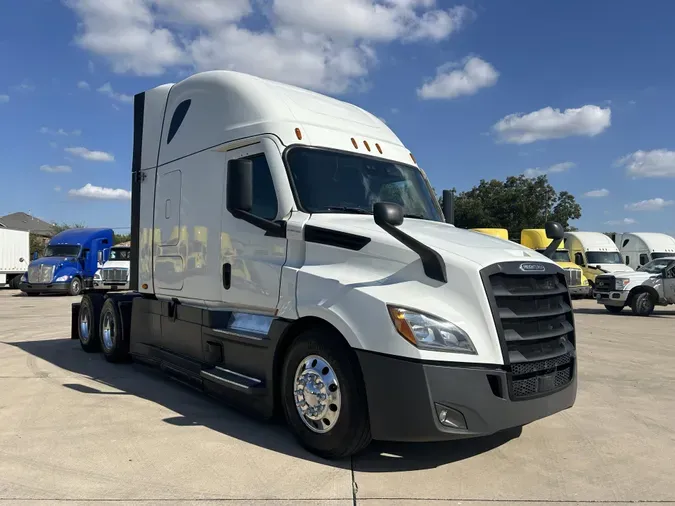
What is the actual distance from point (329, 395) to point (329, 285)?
831 mm

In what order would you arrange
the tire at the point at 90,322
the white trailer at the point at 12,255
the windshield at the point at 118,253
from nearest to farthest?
1. the tire at the point at 90,322
2. the windshield at the point at 118,253
3. the white trailer at the point at 12,255

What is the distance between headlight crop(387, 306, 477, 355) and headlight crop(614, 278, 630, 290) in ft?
52.7

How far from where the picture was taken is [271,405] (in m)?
4.81

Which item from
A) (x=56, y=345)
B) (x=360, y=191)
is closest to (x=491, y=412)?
(x=360, y=191)

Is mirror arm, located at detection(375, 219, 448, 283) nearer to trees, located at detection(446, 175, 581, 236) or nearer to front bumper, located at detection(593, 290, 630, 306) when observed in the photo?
front bumper, located at detection(593, 290, 630, 306)

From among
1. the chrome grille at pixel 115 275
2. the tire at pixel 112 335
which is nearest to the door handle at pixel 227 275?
the tire at pixel 112 335

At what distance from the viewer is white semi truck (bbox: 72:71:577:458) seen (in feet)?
12.8

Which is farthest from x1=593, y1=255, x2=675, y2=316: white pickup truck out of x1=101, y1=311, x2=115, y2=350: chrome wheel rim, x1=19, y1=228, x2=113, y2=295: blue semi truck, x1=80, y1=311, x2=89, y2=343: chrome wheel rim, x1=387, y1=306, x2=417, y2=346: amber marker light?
x1=19, y1=228, x2=113, y2=295: blue semi truck

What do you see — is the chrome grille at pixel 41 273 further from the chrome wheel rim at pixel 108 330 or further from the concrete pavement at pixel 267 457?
the concrete pavement at pixel 267 457

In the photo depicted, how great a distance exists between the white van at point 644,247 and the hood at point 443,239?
26.6 meters

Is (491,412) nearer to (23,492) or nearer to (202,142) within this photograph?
(23,492)

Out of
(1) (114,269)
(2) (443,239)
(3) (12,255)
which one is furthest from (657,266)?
(3) (12,255)

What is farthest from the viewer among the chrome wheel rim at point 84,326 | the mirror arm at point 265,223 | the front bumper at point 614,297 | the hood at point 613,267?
the hood at point 613,267

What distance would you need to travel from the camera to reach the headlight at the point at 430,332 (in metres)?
→ 3.84
